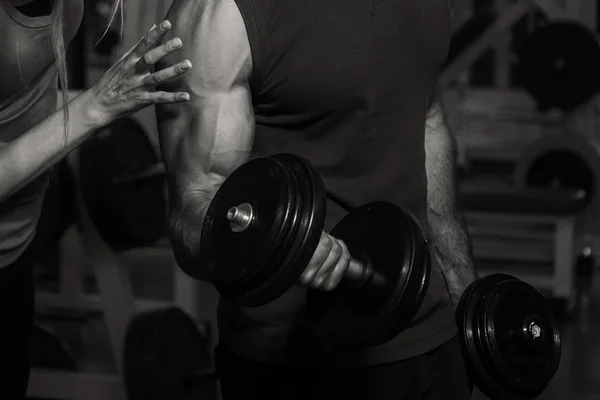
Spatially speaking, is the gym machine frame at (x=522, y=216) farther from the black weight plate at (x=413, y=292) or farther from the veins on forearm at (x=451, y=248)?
the black weight plate at (x=413, y=292)

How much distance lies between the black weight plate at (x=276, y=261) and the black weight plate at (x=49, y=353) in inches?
70.3

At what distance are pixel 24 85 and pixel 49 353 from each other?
1.47 meters

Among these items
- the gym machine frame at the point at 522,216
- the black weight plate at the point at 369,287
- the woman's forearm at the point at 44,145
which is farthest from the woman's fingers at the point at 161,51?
the gym machine frame at the point at 522,216

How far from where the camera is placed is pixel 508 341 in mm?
1117

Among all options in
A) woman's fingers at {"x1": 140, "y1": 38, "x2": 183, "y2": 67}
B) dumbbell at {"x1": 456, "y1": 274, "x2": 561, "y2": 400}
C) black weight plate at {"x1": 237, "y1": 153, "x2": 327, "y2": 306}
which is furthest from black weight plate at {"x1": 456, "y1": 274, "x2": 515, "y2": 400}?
woman's fingers at {"x1": 140, "y1": 38, "x2": 183, "y2": 67}

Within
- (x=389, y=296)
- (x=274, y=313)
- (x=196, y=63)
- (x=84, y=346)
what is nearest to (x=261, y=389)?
(x=274, y=313)

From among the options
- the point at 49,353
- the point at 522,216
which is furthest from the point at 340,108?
the point at 522,216

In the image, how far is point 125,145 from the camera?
247cm

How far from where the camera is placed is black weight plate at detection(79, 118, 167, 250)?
7.61 ft

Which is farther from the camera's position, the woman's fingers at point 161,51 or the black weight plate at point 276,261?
the woman's fingers at point 161,51

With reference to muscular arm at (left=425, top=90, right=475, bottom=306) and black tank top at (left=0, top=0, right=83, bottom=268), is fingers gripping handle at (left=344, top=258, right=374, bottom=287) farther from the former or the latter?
black tank top at (left=0, top=0, right=83, bottom=268)

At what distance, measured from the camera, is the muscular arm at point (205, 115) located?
3.23 feet

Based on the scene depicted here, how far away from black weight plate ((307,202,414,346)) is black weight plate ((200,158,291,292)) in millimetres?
109

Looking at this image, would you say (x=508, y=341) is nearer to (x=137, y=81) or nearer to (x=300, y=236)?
(x=300, y=236)
